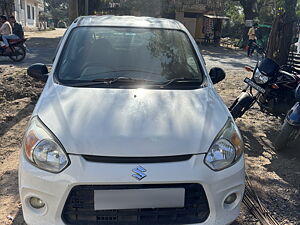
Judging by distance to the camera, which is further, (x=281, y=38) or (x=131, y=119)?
(x=281, y=38)

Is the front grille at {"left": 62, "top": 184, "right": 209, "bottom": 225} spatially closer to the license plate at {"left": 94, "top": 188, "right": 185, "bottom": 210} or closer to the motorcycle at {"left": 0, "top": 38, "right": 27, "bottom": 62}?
the license plate at {"left": 94, "top": 188, "right": 185, "bottom": 210}

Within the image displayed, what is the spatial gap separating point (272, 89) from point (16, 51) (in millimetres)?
9191

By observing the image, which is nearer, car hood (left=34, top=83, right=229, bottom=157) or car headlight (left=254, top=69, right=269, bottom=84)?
car hood (left=34, top=83, right=229, bottom=157)

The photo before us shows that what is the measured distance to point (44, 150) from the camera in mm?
2266

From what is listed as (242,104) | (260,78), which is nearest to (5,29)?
(242,104)

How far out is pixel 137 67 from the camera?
333cm

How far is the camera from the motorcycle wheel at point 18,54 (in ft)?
36.4

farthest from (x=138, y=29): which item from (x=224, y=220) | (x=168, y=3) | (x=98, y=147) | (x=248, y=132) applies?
(x=168, y=3)

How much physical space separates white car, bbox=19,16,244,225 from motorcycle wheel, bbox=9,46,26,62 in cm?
915

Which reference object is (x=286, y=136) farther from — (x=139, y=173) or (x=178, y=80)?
(x=139, y=173)

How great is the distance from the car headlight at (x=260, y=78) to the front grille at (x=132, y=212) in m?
3.40

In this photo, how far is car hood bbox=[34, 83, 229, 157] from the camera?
2.24 m

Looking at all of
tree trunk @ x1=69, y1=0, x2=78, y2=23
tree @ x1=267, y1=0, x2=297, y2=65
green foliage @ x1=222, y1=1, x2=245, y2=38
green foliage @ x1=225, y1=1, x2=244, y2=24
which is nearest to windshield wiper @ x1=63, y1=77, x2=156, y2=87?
tree @ x1=267, y1=0, x2=297, y2=65

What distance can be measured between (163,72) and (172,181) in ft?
4.85
